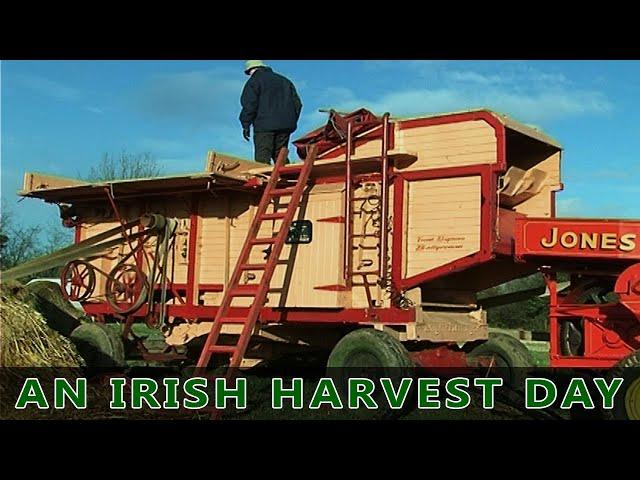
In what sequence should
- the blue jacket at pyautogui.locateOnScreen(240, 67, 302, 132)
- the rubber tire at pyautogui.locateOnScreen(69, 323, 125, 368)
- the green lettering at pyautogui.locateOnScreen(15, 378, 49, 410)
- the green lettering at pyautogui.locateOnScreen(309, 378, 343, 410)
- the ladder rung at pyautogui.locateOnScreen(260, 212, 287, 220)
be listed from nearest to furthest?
the green lettering at pyautogui.locateOnScreen(15, 378, 49, 410) < the green lettering at pyautogui.locateOnScreen(309, 378, 343, 410) < the ladder rung at pyautogui.locateOnScreen(260, 212, 287, 220) < the rubber tire at pyautogui.locateOnScreen(69, 323, 125, 368) < the blue jacket at pyautogui.locateOnScreen(240, 67, 302, 132)

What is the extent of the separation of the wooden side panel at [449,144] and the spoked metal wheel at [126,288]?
151 inches

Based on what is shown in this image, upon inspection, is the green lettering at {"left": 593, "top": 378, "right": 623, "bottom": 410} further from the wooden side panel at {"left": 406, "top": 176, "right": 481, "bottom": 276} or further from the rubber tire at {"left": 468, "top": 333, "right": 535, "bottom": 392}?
the rubber tire at {"left": 468, "top": 333, "right": 535, "bottom": 392}

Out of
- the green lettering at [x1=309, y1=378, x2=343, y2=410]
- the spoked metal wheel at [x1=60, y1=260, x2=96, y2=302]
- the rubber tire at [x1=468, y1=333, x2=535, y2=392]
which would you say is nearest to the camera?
the green lettering at [x1=309, y1=378, x2=343, y2=410]

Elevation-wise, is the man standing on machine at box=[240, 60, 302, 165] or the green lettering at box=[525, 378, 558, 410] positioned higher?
the man standing on machine at box=[240, 60, 302, 165]

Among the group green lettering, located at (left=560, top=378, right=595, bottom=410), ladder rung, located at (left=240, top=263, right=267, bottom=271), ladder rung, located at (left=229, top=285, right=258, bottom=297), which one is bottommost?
green lettering, located at (left=560, top=378, right=595, bottom=410)

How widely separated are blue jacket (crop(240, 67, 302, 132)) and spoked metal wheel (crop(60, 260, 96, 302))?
2872 mm

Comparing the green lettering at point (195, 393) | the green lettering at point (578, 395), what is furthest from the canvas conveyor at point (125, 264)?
the green lettering at point (578, 395)

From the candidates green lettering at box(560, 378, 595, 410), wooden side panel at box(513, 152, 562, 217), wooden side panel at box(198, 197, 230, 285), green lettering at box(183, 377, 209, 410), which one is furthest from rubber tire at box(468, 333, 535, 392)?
green lettering at box(183, 377, 209, 410)

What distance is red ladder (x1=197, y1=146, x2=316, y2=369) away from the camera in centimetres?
855

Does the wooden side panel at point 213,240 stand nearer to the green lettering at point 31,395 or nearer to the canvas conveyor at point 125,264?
the canvas conveyor at point 125,264

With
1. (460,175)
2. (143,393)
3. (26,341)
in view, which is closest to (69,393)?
(26,341)

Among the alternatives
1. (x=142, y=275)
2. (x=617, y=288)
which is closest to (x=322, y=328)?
(x=142, y=275)

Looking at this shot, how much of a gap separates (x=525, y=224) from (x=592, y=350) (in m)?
1.37

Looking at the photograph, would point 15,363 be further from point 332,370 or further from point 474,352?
point 474,352
